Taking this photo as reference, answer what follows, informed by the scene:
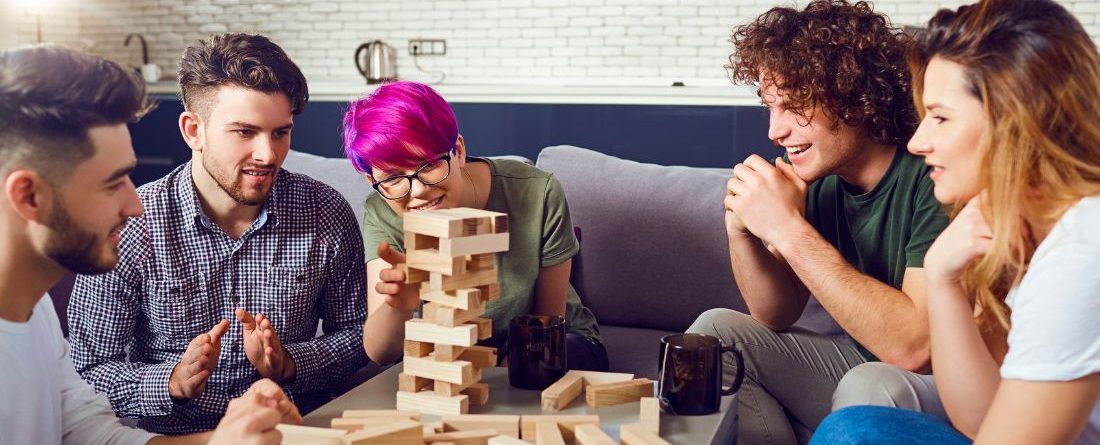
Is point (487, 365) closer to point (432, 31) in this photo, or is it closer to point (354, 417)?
point (354, 417)

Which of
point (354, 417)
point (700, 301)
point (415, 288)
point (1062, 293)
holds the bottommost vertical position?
point (700, 301)

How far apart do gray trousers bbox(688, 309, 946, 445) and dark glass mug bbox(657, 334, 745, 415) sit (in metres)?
0.38

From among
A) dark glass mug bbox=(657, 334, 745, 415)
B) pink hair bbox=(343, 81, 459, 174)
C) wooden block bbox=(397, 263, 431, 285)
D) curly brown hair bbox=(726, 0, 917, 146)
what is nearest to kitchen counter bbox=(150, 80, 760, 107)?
curly brown hair bbox=(726, 0, 917, 146)

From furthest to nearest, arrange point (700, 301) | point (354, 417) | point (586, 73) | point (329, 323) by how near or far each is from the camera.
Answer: point (586, 73)
point (700, 301)
point (329, 323)
point (354, 417)

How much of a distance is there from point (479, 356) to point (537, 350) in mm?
106

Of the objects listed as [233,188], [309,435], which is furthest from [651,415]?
[233,188]

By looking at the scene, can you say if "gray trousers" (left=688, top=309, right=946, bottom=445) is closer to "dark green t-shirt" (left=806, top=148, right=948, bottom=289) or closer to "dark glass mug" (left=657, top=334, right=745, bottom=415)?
"dark green t-shirt" (left=806, top=148, right=948, bottom=289)

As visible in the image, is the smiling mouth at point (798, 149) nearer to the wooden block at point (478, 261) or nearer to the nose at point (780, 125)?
the nose at point (780, 125)

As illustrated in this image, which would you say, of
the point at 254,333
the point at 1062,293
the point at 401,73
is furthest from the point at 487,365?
the point at 401,73

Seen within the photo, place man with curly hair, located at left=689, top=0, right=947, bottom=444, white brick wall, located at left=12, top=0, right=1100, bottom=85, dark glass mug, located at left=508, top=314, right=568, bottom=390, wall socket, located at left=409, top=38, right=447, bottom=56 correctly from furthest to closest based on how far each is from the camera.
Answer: wall socket, located at left=409, top=38, right=447, bottom=56
white brick wall, located at left=12, top=0, right=1100, bottom=85
man with curly hair, located at left=689, top=0, right=947, bottom=444
dark glass mug, located at left=508, top=314, right=568, bottom=390

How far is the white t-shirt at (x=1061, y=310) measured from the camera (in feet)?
3.87

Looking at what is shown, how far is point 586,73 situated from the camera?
5.49 metres

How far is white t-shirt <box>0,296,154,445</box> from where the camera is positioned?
133cm

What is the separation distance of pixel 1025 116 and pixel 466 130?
143 inches
